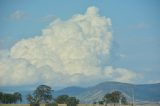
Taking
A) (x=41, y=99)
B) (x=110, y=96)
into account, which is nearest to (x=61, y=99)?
(x=41, y=99)

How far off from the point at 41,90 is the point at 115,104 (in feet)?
114

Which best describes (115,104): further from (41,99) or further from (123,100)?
(41,99)

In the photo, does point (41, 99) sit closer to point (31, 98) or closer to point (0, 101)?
point (31, 98)

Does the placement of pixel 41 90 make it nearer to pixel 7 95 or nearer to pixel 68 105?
pixel 7 95

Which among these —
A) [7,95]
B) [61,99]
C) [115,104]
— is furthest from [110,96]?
[7,95]

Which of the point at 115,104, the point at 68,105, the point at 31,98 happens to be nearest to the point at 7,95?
the point at 31,98

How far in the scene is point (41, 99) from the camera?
199 meters

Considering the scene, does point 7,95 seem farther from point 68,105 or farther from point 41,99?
point 68,105

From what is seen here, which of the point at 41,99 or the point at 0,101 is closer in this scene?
the point at 0,101

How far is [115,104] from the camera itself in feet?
621

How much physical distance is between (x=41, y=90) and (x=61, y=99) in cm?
1001

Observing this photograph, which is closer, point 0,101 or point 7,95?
point 0,101

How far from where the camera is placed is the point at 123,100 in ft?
646

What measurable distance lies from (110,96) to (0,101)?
1867 inches
